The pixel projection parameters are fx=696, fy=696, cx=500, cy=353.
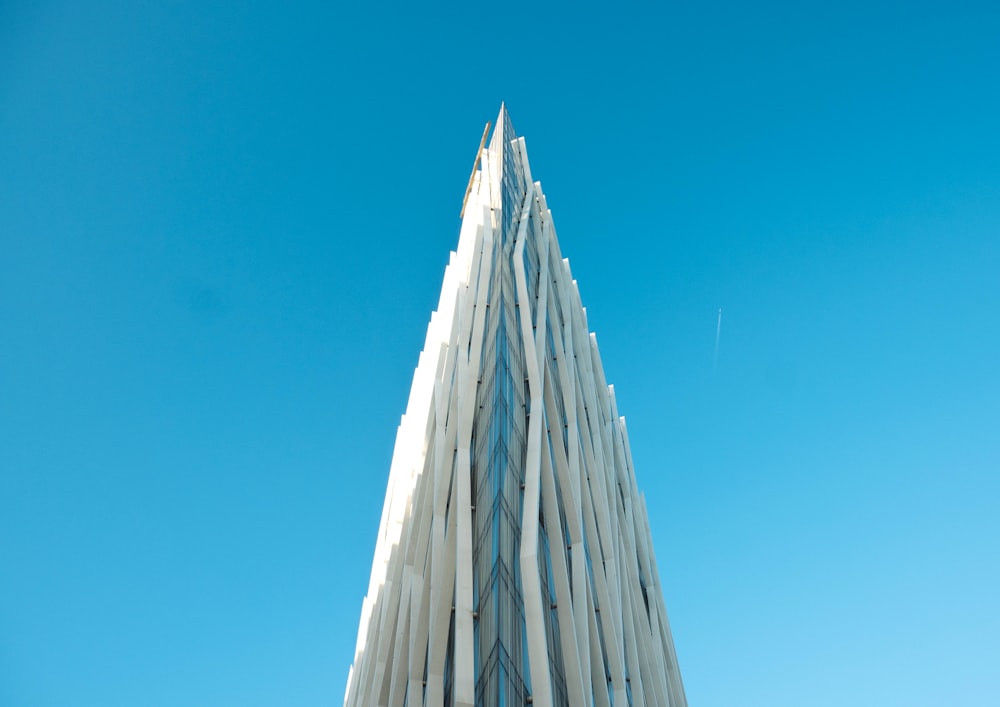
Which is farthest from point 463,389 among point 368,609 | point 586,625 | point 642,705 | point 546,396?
point 368,609

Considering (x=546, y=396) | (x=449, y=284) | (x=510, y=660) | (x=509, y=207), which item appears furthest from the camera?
(x=449, y=284)

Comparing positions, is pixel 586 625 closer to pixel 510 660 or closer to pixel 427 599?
pixel 510 660

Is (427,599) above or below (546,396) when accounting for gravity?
below

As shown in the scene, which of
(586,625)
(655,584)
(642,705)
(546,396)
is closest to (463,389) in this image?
(546,396)

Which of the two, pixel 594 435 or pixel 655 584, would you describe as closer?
pixel 594 435

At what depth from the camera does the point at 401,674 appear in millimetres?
17141

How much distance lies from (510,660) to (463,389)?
7.51m

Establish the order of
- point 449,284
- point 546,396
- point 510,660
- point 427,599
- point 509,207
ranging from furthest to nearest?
point 449,284 < point 509,207 < point 546,396 < point 427,599 < point 510,660

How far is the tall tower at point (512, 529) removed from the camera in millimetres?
16016

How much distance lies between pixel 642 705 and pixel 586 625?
330cm

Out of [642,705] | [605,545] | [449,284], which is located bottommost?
[642,705]

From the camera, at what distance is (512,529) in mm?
18953

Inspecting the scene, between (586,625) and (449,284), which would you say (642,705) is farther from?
(449,284)

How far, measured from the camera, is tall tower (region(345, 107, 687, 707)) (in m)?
16.0
